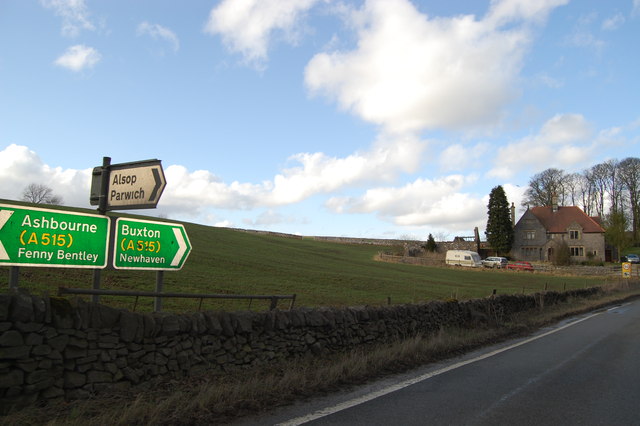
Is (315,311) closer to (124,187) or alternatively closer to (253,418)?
(253,418)

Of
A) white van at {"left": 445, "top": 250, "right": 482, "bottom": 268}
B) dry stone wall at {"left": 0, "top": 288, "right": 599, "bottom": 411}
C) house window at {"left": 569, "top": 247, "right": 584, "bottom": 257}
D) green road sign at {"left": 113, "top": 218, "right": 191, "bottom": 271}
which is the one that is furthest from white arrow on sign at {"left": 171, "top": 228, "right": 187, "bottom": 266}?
house window at {"left": 569, "top": 247, "right": 584, "bottom": 257}

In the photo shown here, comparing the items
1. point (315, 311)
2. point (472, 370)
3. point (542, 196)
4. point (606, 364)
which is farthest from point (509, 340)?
point (542, 196)

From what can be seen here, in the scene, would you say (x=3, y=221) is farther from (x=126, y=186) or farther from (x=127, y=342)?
(x=127, y=342)

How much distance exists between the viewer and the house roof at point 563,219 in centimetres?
7156

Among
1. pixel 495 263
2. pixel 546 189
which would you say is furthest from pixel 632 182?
pixel 495 263

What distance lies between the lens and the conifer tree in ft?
232

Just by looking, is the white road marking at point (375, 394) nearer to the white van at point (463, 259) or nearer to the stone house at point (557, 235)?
the white van at point (463, 259)

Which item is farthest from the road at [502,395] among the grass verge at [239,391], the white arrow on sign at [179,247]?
the white arrow on sign at [179,247]

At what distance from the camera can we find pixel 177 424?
16.3ft

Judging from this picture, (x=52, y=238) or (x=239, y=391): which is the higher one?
(x=52, y=238)

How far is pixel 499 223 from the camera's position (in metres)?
71.1

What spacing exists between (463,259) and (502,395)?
54305mm

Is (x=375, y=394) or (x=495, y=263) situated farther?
(x=495, y=263)

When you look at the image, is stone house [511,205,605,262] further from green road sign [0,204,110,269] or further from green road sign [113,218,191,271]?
green road sign [0,204,110,269]
